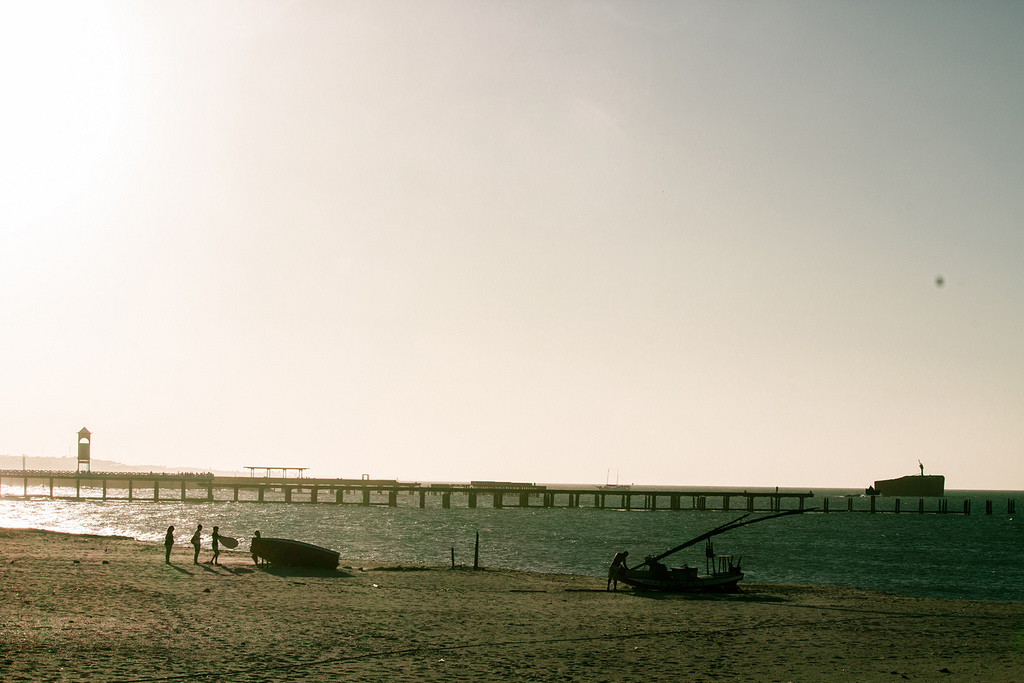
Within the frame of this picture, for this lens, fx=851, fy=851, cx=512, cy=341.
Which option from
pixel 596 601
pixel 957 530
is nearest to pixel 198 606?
pixel 596 601

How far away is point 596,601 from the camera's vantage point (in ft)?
86.3

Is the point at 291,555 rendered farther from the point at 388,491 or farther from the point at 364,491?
the point at 388,491

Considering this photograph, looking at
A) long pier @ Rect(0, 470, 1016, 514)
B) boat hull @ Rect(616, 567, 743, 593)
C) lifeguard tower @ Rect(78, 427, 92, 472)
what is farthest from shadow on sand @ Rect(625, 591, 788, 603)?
lifeguard tower @ Rect(78, 427, 92, 472)

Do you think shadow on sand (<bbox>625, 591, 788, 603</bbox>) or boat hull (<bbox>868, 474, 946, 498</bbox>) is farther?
boat hull (<bbox>868, 474, 946, 498</bbox>)

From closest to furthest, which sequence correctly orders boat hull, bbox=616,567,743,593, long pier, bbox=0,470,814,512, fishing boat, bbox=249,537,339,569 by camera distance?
1. boat hull, bbox=616,567,743,593
2. fishing boat, bbox=249,537,339,569
3. long pier, bbox=0,470,814,512

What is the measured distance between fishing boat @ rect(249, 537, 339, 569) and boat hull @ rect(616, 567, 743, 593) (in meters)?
11.2

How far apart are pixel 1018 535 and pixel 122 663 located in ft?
317

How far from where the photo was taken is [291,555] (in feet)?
107

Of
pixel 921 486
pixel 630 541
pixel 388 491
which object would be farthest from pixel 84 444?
pixel 921 486

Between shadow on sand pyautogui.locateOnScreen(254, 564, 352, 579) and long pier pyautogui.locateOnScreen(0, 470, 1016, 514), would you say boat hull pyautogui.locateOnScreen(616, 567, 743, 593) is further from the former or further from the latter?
long pier pyautogui.locateOnScreen(0, 470, 1016, 514)

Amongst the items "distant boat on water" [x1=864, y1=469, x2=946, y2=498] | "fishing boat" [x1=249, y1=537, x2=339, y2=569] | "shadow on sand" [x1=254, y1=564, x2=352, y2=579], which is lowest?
"distant boat on water" [x1=864, y1=469, x2=946, y2=498]

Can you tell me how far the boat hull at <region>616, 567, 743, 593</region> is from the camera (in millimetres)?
29609

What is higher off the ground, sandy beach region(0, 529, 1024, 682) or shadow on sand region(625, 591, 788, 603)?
sandy beach region(0, 529, 1024, 682)

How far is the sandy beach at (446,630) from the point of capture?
1514 centimetres
